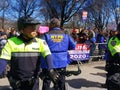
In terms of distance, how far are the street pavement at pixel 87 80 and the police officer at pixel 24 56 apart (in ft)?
13.7

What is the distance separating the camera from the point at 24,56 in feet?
13.7

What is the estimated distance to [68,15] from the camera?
45.8 metres

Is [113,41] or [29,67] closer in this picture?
[29,67]

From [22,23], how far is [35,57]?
1.51 feet

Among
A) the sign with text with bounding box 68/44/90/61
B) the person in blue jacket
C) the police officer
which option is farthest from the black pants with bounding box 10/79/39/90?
the sign with text with bounding box 68/44/90/61

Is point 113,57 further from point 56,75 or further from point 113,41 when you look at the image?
point 56,75

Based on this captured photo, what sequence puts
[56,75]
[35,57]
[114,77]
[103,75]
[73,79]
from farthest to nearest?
[103,75] → [73,79] → [114,77] → [35,57] → [56,75]

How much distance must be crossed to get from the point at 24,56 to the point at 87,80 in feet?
19.9

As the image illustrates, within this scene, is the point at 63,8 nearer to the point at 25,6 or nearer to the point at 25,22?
the point at 25,6

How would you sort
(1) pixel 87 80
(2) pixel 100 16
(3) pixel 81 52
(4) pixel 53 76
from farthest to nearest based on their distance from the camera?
(2) pixel 100 16, (3) pixel 81 52, (1) pixel 87 80, (4) pixel 53 76

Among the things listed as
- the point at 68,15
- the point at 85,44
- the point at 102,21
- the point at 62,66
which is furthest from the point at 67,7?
the point at 62,66

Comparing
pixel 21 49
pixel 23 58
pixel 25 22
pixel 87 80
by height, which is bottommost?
pixel 87 80

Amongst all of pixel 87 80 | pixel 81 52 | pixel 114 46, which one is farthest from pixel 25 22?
pixel 81 52

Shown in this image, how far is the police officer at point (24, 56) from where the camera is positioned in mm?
4121
